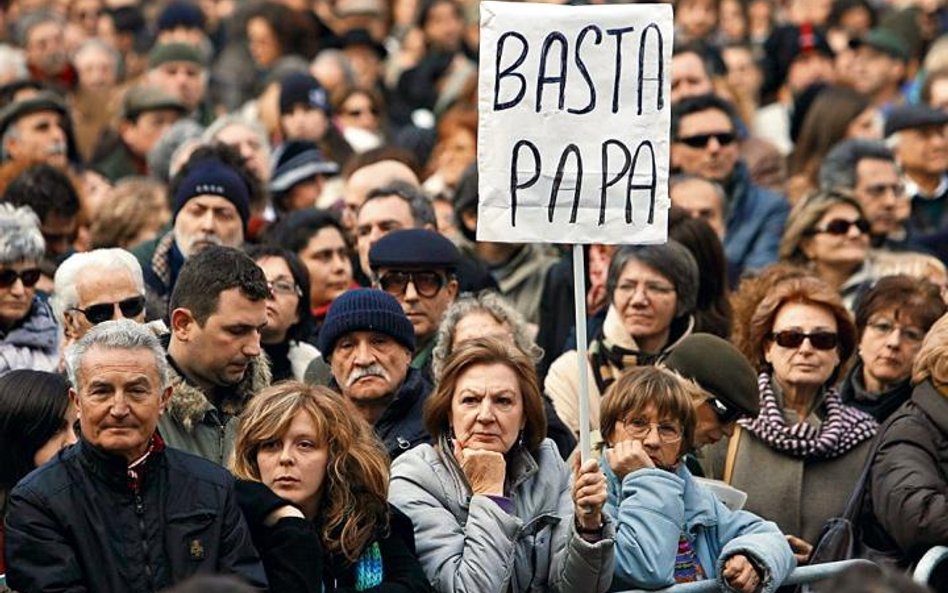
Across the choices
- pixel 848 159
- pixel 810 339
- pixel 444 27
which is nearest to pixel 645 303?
pixel 810 339

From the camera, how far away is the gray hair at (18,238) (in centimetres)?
1056

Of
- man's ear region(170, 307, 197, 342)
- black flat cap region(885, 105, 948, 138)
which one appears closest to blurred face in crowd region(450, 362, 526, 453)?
man's ear region(170, 307, 197, 342)

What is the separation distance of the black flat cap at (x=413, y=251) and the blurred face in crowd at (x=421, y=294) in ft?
0.12

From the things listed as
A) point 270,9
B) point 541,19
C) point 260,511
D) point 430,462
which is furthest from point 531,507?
point 270,9

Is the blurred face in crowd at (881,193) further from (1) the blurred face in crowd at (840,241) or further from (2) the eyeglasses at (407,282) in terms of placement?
(2) the eyeglasses at (407,282)

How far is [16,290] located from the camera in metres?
10.5

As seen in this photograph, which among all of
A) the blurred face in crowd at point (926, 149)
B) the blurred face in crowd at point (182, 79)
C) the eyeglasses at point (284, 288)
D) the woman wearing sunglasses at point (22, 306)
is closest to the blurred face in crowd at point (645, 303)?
the eyeglasses at point (284, 288)

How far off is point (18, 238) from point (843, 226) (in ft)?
14.9

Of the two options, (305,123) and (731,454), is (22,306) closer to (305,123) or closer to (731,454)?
(731,454)

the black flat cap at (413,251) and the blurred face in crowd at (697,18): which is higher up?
the blurred face in crowd at (697,18)

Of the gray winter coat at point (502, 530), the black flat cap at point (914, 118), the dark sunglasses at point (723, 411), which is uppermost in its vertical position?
the black flat cap at point (914, 118)

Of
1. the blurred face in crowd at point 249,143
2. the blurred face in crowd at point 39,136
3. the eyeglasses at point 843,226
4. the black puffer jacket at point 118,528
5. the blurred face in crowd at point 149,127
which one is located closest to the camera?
the black puffer jacket at point 118,528

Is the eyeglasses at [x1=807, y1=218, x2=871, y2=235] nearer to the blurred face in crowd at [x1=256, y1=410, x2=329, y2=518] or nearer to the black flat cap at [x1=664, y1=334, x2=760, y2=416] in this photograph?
the black flat cap at [x1=664, y1=334, x2=760, y2=416]

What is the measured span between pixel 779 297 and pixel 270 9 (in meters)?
10.8
